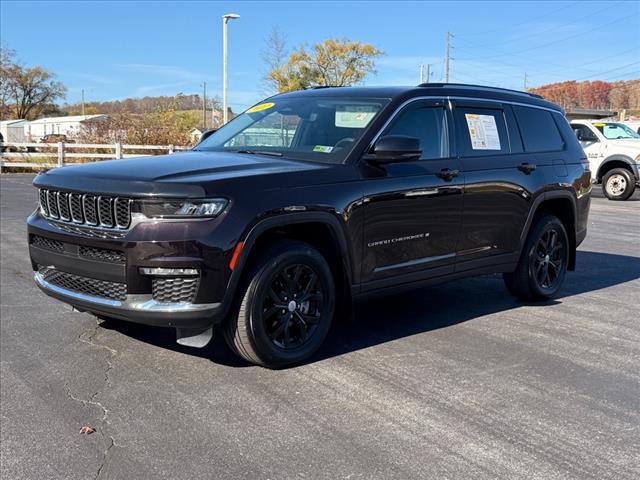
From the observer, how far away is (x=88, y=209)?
3.96m

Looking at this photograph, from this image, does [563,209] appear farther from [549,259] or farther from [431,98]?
[431,98]

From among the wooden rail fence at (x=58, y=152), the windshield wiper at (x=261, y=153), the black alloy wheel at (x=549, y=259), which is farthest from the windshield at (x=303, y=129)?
the wooden rail fence at (x=58, y=152)

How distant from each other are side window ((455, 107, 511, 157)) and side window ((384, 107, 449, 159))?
19cm

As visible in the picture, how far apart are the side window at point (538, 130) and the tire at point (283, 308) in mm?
2810

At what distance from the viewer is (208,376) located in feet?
13.5

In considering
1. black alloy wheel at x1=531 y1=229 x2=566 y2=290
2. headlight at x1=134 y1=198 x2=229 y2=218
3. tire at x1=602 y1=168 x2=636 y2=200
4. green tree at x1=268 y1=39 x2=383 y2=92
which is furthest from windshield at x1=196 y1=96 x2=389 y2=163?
green tree at x1=268 y1=39 x2=383 y2=92

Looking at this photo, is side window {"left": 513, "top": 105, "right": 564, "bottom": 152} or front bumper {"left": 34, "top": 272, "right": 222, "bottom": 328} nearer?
front bumper {"left": 34, "top": 272, "right": 222, "bottom": 328}

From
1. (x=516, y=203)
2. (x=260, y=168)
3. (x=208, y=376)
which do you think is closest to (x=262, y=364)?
(x=208, y=376)

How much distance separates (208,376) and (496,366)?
193cm

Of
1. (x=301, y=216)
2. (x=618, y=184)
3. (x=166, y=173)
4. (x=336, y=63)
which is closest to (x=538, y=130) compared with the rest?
(x=301, y=216)

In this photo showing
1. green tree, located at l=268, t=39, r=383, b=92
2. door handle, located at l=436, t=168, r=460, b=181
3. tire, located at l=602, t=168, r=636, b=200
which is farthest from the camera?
green tree, located at l=268, t=39, r=383, b=92

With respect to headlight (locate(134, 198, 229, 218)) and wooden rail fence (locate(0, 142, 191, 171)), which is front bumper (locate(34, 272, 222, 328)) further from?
wooden rail fence (locate(0, 142, 191, 171))

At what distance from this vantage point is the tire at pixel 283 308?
3955 mm

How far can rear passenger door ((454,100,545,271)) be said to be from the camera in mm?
5340
